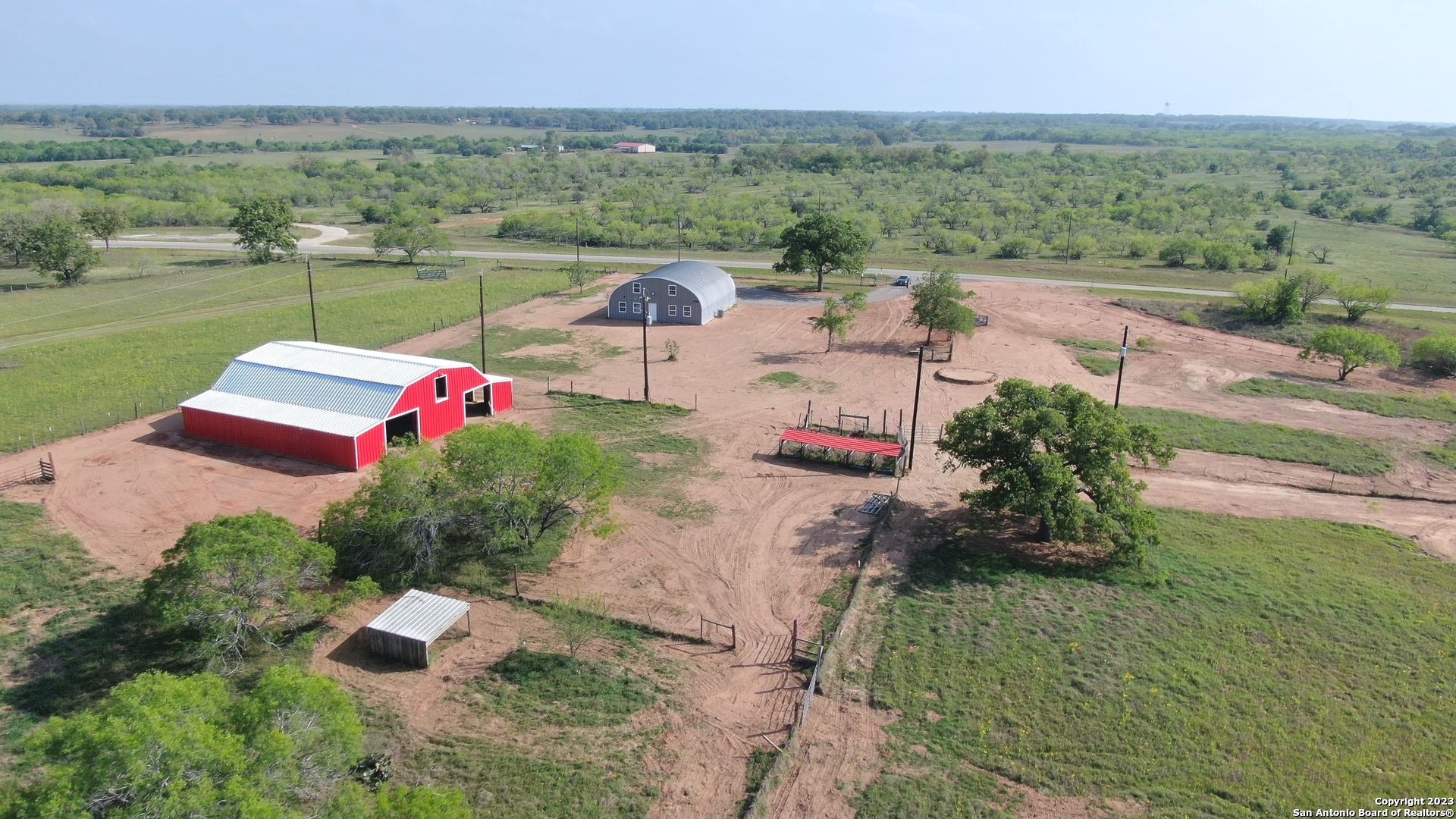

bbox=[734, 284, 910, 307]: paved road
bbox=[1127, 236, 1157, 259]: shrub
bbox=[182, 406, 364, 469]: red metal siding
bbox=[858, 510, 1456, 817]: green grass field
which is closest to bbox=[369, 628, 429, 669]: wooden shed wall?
bbox=[858, 510, 1456, 817]: green grass field

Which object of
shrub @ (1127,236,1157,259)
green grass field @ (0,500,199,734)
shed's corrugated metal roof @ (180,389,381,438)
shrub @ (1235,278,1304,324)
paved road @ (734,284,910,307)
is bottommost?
green grass field @ (0,500,199,734)

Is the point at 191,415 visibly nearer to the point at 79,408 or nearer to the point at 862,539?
the point at 79,408

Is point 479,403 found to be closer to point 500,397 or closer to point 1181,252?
point 500,397

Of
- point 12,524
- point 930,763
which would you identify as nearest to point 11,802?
point 930,763

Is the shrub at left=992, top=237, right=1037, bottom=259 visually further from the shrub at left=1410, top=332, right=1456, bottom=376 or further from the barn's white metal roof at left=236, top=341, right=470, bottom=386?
the barn's white metal roof at left=236, top=341, right=470, bottom=386

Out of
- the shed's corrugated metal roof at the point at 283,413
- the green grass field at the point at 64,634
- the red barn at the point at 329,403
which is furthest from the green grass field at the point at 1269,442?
the green grass field at the point at 64,634

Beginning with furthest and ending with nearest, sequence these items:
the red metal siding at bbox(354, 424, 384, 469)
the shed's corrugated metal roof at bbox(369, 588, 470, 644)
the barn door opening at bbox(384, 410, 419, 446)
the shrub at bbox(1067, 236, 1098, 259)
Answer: the shrub at bbox(1067, 236, 1098, 259)
the barn door opening at bbox(384, 410, 419, 446)
the red metal siding at bbox(354, 424, 384, 469)
the shed's corrugated metal roof at bbox(369, 588, 470, 644)

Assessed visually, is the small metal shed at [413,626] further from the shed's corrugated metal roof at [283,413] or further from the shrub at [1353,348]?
the shrub at [1353,348]
